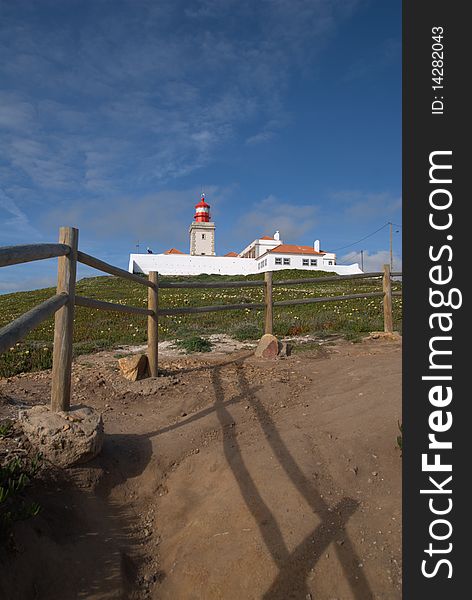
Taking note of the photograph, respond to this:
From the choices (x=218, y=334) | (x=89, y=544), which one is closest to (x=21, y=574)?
(x=89, y=544)

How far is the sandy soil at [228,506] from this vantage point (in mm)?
2047

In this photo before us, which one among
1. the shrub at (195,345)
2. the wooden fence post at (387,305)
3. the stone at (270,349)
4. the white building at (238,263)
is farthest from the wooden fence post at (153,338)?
the white building at (238,263)

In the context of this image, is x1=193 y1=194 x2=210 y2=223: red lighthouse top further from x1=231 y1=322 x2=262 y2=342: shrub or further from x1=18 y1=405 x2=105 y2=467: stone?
x1=18 y1=405 x2=105 y2=467: stone

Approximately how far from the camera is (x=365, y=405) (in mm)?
3834

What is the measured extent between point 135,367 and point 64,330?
6.40 feet

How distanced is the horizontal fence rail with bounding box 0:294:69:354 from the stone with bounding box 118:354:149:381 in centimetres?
203

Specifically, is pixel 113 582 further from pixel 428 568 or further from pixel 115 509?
pixel 428 568

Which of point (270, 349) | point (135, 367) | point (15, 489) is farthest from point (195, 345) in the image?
point (15, 489)

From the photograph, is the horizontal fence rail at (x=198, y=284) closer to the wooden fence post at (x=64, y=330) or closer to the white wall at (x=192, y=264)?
the wooden fence post at (x=64, y=330)

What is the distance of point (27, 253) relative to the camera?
2582 millimetres

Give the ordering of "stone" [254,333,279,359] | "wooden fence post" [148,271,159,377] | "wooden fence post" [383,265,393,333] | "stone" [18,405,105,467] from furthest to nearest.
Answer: "wooden fence post" [383,265,393,333]
"stone" [254,333,279,359]
"wooden fence post" [148,271,159,377]
"stone" [18,405,105,467]

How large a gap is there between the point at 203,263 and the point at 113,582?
174 feet

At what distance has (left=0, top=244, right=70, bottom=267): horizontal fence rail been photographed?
235 cm

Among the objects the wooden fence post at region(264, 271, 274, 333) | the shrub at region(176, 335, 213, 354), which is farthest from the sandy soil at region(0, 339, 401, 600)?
the shrub at region(176, 335, 213, 354)
